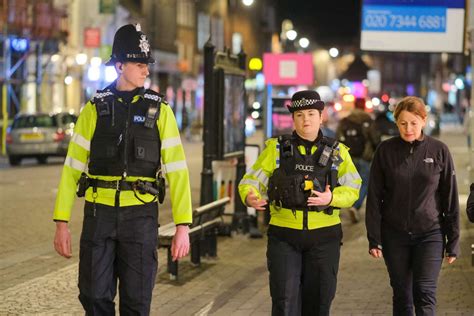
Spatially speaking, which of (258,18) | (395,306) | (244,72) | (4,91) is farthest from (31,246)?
(258,18)

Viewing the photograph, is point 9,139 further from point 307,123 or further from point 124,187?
point 124,187

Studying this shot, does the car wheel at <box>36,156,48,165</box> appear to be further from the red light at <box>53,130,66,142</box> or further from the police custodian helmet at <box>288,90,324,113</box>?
the police custodian helmet at <box>288,90,324,113</box>

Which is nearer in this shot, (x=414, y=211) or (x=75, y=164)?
(x=75, y=164)

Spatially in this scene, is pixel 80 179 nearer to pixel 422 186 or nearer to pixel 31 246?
pixel 422 186

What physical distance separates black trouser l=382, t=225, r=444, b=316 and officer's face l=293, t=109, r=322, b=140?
40.5 inches

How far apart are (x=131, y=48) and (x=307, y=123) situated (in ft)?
3.85

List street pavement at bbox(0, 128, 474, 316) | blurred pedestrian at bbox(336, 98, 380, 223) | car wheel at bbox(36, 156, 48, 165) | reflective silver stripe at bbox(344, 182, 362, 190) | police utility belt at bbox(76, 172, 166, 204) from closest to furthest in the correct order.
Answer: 1. police utility belt at bbox(76, 172, 166, 204)
2. reflective silver stripe at bbox(344, 182, 362, 190)
3. street pavement at bbox(0, 128, 474, 316)
4. blurred pedestrian at bbox(336, 98, 380, 223)
5. car wheel at bbox(36, 156, 48, 165)

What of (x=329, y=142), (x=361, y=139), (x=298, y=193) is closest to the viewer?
(x=298, y=193)

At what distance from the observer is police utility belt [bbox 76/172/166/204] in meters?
5.92

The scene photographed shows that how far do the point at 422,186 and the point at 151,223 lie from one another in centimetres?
195

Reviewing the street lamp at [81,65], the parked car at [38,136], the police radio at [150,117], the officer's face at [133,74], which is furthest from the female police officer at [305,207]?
the street lamp at [81,65]

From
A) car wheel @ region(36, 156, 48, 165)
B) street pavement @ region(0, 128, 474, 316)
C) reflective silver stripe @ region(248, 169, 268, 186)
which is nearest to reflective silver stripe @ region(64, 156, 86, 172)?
reflective silver stripe @ region(248, 169, 268, 186)

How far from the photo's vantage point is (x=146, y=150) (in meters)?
5.95

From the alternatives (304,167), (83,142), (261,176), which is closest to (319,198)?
(304,167)
